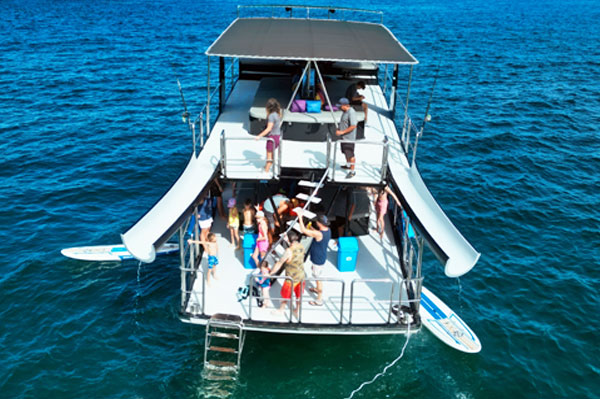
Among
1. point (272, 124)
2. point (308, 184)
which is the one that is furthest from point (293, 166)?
point (272, 124)

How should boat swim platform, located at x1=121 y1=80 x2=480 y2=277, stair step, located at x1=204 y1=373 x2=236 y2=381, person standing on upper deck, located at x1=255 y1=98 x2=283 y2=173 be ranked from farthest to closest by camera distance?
person standing on upper deck, located at x1=255 y1=98 x2=283 y2=173 → stair step, located at x1=204 y1=373 x2=236 y2=381 → boat swim platform, located at x1=121 y1=80 x2=480 y2=277

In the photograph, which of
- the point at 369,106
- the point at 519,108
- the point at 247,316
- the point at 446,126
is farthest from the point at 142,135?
the point at 519,108

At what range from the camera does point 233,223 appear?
14.4 m

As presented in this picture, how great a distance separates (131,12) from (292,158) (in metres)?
67.2

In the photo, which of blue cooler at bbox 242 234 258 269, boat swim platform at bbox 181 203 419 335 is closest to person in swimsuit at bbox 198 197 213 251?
boat swim platform at bbox 181 203 419 335

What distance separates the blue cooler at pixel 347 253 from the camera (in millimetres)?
13469

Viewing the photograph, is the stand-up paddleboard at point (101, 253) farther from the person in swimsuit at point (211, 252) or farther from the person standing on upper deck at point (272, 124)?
the person standing on upper deck at point (272, 124)

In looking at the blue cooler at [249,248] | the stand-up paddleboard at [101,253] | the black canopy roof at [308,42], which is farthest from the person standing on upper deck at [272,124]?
the stand-up paddleboard at [101,253]

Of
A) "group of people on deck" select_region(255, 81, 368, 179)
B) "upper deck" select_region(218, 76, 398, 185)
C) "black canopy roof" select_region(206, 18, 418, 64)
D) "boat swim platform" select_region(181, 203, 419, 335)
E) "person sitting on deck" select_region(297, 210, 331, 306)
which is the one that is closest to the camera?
"boat swim platform" select_region(181, 203, 419, 335)

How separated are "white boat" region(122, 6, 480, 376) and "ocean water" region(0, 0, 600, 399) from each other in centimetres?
173

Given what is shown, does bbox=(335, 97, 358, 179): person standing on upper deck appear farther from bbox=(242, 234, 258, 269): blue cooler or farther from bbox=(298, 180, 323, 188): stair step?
bbox=(242, 234, 258, 269): blue cooler

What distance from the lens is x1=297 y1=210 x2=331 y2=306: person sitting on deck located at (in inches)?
482

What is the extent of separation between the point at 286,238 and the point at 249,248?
3.36ft

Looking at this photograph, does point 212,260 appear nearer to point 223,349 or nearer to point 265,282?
point 265,282
